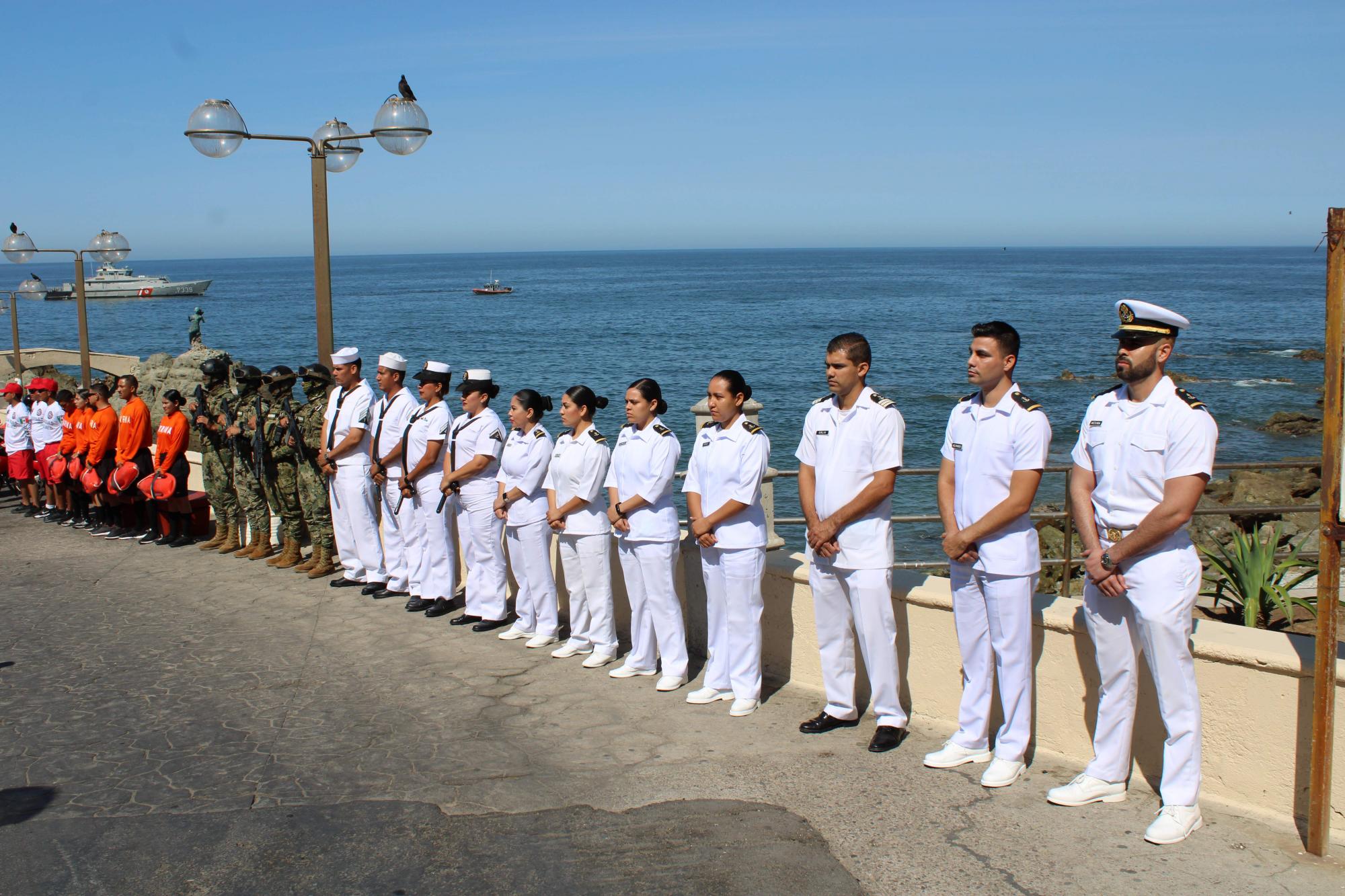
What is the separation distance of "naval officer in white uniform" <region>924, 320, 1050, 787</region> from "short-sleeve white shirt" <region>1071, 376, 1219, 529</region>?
0.26 m

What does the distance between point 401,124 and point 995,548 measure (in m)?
6.28

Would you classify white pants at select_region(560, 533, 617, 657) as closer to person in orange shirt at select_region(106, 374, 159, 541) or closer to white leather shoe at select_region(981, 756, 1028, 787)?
white leather shoe at select_region(981, 756, 1028, 787)

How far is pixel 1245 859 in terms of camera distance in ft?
13.6

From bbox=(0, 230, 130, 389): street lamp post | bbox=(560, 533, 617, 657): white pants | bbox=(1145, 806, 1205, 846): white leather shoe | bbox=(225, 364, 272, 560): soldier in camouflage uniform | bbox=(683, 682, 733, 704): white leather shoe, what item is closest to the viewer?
bbox=(1145, 806, 1205, 846): white leather shoe

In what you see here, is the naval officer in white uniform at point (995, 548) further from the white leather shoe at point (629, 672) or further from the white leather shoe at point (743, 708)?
the white leather shoe at point (629, 672)

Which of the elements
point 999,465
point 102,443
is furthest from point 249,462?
point 999,465

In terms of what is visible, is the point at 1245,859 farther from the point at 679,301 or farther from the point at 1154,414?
the point at 679,301

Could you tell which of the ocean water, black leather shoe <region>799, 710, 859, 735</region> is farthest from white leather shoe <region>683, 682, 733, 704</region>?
the ocean water

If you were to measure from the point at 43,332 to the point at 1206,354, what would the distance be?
274ft

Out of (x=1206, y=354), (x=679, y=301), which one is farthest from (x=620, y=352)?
(x=679, y=301)

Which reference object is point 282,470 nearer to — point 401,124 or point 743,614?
point 401,124

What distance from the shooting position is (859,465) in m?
5.35

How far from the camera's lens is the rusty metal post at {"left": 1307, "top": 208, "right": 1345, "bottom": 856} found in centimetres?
388

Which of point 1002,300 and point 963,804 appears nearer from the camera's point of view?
point 963,804
